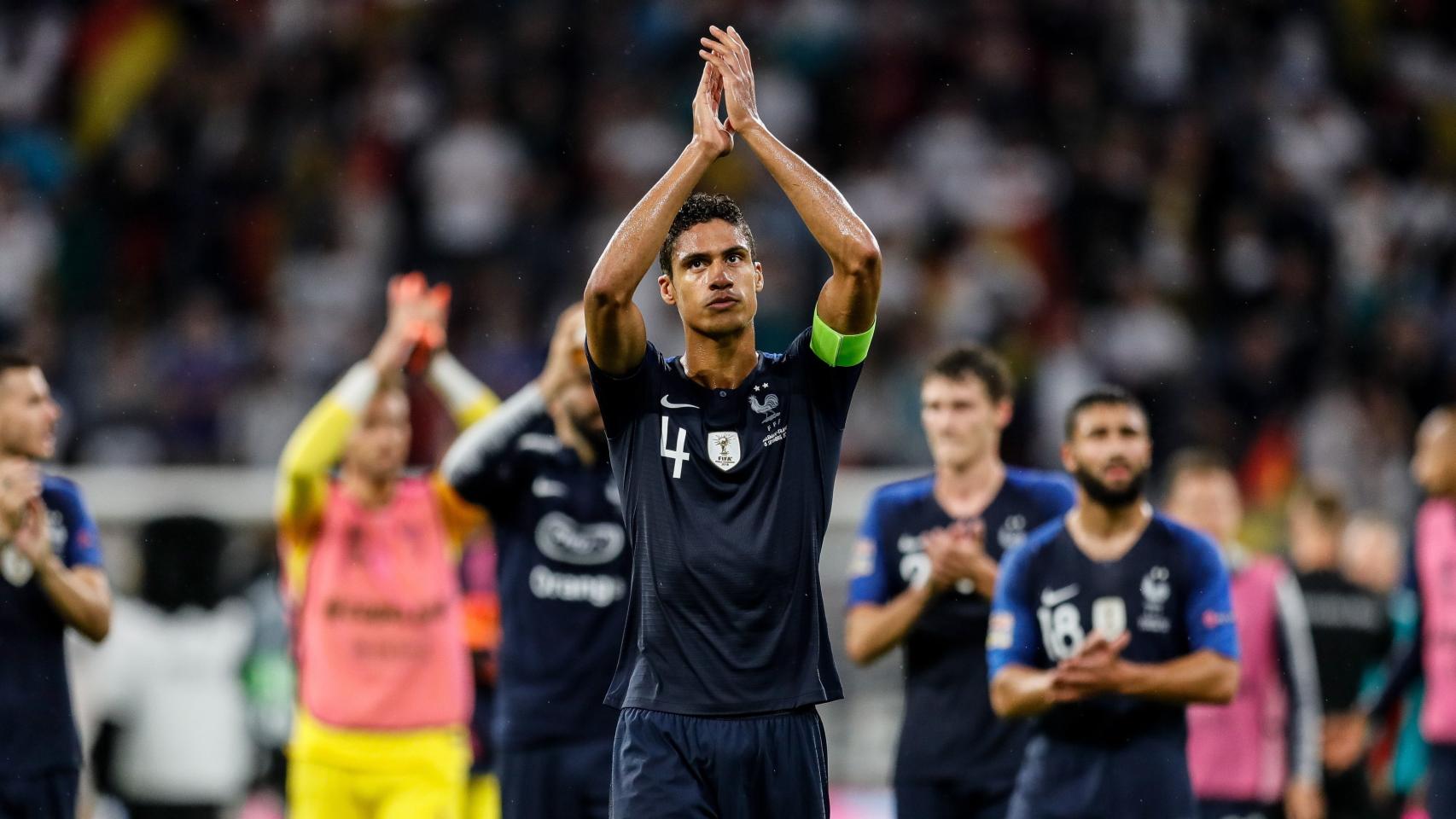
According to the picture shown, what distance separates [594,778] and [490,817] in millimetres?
2769

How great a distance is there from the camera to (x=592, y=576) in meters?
7.50

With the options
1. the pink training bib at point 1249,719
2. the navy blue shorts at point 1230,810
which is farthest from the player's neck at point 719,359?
the navy blue shorts at point 1230,810

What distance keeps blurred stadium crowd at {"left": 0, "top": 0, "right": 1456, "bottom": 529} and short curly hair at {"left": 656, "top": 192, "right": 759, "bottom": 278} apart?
908 centimetres

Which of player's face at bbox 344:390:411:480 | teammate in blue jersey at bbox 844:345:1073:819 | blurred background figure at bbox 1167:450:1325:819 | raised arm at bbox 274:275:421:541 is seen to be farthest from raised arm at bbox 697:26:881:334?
blurred background figure at bbox 1167:450:1325:819

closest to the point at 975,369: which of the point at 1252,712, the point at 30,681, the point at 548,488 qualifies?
the point at 548,488

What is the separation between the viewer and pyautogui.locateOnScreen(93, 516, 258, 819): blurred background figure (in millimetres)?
10320

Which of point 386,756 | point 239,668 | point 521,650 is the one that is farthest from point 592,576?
point 239,668

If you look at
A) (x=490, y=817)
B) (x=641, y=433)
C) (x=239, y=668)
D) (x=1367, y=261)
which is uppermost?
(x=1367, y=261)

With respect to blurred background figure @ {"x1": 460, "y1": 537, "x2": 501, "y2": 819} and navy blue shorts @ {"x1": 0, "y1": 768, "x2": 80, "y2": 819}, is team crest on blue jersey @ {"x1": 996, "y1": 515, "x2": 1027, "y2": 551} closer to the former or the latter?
blurred background figure @ {"x1": 460, "y1": 537, "x2": 501, "y2": 819}

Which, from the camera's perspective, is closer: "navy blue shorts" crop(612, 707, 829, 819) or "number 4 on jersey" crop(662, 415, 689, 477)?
"navy blue shorts" crop(612, 707, 829, 819)

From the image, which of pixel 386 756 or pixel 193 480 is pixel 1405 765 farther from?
pixel 193 480

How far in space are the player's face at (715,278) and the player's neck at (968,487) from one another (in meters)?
2.31

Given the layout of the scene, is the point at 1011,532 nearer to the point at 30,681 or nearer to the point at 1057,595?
the point at 1057,595

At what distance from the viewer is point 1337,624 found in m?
10.6
